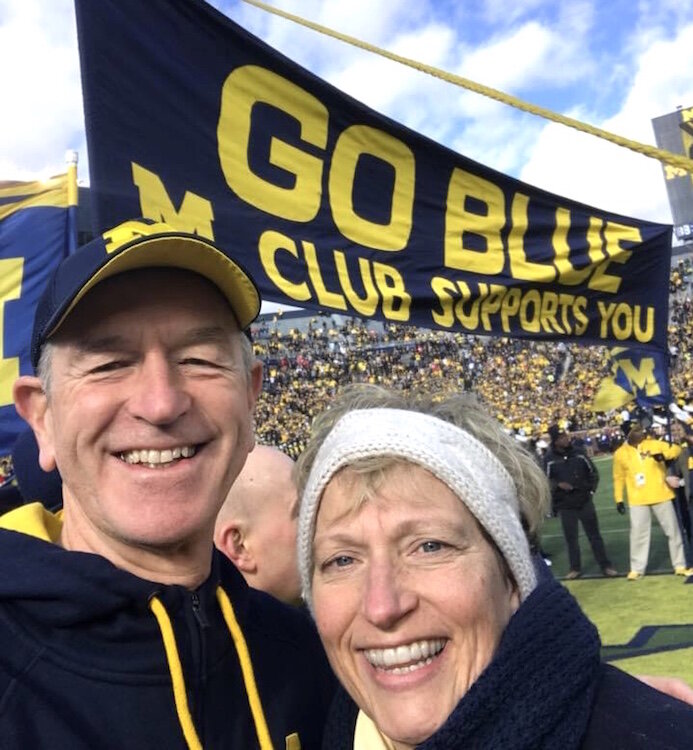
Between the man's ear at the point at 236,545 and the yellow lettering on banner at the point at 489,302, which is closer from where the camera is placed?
the man's ear at the point at 236,545

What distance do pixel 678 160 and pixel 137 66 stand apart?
176 centimetres

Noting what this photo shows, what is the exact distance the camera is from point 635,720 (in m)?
1.29

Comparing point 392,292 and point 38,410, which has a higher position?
point 392,292

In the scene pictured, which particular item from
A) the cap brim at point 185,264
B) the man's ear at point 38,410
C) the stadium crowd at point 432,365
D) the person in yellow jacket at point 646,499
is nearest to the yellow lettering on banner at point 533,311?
the cap brim at point 185,264

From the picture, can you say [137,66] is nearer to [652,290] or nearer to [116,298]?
[116,298]

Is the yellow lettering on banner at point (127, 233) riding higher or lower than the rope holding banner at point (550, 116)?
lower

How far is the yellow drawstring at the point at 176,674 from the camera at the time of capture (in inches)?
50.6

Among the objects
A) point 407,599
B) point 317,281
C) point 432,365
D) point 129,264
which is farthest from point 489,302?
point 432,365

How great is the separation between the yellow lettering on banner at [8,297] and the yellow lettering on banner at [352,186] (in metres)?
1.58

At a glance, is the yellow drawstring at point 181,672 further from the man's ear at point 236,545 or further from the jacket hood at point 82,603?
the man's ear at point 236,545

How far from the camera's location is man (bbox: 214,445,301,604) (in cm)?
250

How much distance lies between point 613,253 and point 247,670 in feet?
12.5

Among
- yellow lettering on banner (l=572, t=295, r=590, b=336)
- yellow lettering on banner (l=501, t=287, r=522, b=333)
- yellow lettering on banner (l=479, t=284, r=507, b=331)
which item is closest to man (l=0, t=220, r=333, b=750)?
yellow lettering on banner (l=479, t=284, r=507, b=331)

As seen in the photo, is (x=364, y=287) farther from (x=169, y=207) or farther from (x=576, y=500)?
(x=576, y=500)
